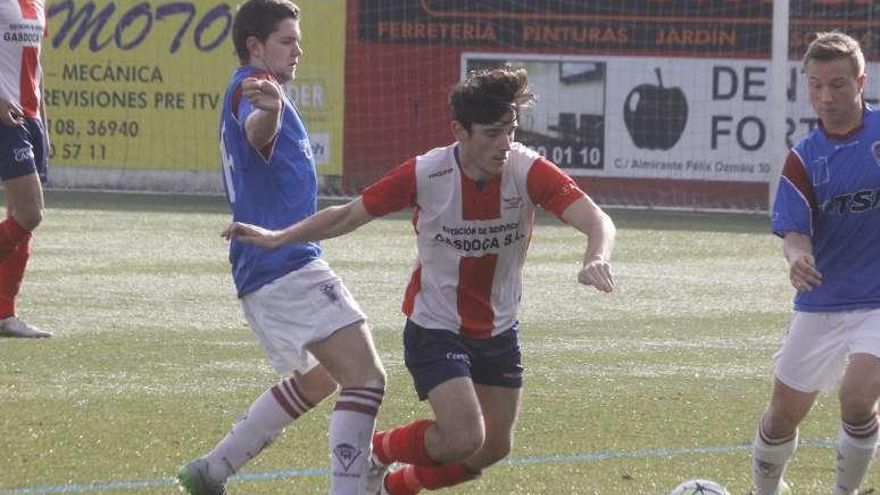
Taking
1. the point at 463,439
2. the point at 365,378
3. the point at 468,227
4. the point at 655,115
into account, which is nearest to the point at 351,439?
the point at 365,378

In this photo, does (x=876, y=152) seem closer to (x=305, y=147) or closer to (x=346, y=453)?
(x=305, y=147)

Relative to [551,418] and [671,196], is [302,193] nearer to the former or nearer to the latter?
[551,418]

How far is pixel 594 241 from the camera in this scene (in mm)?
6207

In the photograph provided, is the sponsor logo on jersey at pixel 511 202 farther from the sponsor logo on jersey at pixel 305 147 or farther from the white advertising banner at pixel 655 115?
the white advertising banner at pixel 655 115

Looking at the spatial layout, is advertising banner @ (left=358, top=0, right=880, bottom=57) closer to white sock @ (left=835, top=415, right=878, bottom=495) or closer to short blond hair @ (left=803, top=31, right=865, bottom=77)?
short blond hair @ (left=803, top=31, right=865, bottom=77)

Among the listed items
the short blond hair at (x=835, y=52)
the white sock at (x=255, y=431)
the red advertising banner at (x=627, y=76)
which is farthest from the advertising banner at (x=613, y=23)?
the white sock at (x=255, y=431)

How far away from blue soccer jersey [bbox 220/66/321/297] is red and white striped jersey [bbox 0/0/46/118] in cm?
439

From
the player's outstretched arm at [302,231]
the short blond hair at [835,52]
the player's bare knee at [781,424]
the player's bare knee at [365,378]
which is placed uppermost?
the short blond hair at [835,52]

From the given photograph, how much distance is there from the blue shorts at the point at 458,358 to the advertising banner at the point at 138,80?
53.4 feet

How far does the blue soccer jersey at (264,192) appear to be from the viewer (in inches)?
263

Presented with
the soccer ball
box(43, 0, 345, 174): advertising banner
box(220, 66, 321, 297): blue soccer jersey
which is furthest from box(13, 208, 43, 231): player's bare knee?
box(43, 0, 345, 174): advertising banner

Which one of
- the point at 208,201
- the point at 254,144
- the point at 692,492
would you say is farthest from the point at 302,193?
the point at 208,201

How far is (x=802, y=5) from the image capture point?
70.8ft

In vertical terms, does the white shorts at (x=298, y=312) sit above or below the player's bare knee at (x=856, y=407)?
above
